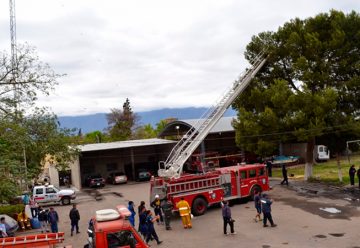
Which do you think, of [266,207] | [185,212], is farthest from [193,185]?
[266,207]

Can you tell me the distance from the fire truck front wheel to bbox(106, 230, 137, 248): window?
941cm

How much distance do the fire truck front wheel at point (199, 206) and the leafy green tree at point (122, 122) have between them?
198ft

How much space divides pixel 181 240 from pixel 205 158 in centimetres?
2577

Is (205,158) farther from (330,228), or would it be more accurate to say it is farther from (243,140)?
(330,228)

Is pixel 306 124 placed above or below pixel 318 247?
above

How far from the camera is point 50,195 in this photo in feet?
94.9

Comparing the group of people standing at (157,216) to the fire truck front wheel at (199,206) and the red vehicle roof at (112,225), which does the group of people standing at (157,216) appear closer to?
Answer: the fire truck front wheel at (199,206)

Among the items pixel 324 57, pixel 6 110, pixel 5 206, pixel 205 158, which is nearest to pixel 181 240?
pixel 6 110

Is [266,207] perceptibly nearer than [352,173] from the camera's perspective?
Yes

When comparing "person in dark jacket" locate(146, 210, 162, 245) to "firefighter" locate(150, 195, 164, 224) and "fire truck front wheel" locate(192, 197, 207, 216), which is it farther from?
"fire truck front wheel" locate(192, 197, 207, 216)

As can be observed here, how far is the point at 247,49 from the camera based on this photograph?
3081cm

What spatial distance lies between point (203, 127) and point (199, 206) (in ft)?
23.6

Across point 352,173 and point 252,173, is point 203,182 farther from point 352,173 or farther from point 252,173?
point 352,173

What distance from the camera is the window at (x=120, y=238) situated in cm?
1094
